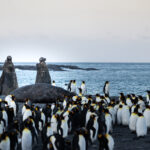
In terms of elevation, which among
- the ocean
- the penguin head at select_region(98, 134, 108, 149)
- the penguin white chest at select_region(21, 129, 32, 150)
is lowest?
the ocean

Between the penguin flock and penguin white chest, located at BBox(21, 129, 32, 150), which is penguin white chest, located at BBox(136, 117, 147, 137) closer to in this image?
the penguin flock

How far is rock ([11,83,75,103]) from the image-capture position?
16484 mm

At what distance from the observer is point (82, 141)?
7.18 metres

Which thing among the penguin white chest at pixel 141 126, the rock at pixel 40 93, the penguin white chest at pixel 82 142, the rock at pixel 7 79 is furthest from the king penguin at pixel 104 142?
the rock at pixel 7 79

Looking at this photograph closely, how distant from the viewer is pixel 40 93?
54.9ft

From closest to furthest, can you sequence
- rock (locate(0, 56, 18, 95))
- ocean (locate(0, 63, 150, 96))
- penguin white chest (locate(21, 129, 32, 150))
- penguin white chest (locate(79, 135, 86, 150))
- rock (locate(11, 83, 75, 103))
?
penguin white chest (locate(79, 135, 86, 150))
penguin white chest (locate(21, 129, 32, 150))
rock (locate(11, 83, 75, 103))
rock (locate(0, 56, 18, 95))
ocean (locate(0, 63, 150, 96))

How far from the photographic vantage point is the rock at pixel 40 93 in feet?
54.1

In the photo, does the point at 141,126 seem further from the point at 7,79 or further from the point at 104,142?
the point at 7,79

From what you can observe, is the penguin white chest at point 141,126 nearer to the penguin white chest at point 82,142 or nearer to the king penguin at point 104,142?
the king penguin at point 104,142

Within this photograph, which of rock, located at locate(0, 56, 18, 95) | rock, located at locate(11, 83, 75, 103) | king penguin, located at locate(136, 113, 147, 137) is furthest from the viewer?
rock, located at locate(0, 56, 18, 95)

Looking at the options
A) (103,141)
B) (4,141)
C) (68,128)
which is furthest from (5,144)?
(68,128)

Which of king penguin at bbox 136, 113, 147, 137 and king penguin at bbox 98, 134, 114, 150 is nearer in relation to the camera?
king penguin at bbox 98, 134, 114, 150

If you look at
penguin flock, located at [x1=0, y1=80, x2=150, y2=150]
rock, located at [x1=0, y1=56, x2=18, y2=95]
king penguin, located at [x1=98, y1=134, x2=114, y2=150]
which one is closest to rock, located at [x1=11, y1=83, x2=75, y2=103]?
penguin flock, located at [x1=0, y1=80, x2=150, y2=150]

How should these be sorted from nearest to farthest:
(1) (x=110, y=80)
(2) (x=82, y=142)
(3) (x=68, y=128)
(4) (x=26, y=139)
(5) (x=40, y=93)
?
1. (2) (x=82, y=142)
2. (4) (x=26, y=139)
3. (3) (x=68, y=128)
4. (5) (x=40, y=93)
5. (1) (x=110, y=80)
